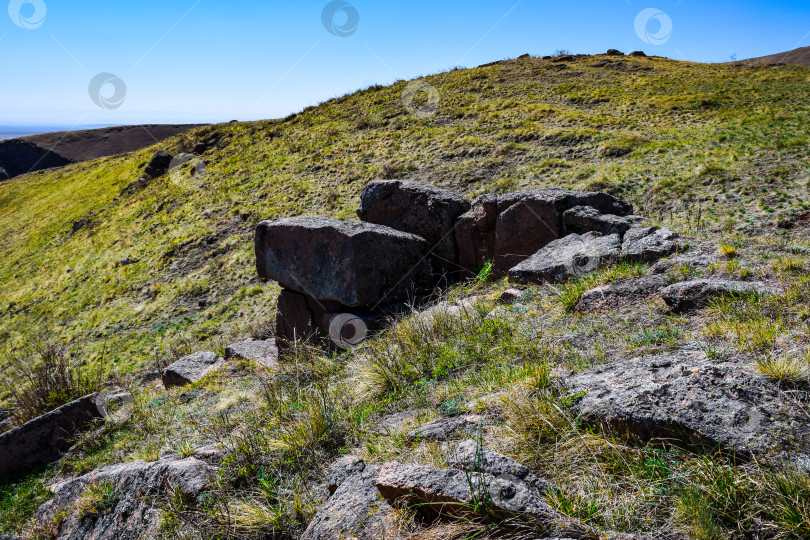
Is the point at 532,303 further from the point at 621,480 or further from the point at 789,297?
the point at 621,480

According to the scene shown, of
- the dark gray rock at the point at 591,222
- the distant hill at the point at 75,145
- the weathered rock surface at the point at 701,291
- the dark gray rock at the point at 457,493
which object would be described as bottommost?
the dark gray rock at the point at 457,493

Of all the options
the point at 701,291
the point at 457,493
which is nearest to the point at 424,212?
the point at 701,291

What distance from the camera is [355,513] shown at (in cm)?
270

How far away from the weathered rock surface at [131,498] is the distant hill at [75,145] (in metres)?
68.5

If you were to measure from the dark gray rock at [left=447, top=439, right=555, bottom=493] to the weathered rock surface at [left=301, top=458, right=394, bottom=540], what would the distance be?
49 cm

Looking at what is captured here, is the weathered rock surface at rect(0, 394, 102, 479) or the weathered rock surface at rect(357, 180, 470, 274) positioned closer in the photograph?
the weathered rock surface at rect(0, 394, 102, 479)

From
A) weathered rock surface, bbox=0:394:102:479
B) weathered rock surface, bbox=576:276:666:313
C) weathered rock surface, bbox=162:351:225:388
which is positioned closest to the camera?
weathered rock surface, bbox=576:276:666:313

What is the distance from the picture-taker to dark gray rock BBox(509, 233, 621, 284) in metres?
6.23

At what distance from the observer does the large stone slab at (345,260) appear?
25.6 ft
